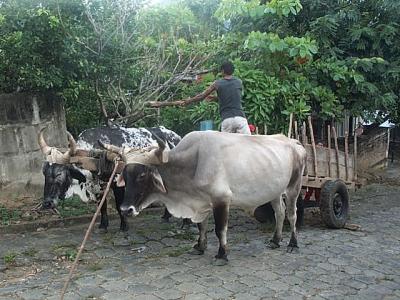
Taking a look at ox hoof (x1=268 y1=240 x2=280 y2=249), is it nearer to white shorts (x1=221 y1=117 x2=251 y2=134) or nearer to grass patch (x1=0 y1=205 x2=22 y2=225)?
white shorts (x1=221 y1=117 x2=251 y2=134)

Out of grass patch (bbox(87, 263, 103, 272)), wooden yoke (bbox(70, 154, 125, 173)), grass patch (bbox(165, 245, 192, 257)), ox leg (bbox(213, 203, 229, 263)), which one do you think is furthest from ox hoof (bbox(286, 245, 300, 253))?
wooden yoke (bbox(70, 154, 125, 173))

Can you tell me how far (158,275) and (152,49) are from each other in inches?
185

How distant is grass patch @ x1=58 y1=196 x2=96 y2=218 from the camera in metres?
7.71

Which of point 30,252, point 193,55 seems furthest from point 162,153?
point 193,55

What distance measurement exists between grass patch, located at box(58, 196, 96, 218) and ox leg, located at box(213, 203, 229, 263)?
2.81 m

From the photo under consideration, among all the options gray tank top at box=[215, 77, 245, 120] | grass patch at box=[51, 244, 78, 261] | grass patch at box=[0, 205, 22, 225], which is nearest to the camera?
grass patch at box=[51, 244, 78, 261]

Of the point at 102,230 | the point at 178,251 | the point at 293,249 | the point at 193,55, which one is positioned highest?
the point at 193,55

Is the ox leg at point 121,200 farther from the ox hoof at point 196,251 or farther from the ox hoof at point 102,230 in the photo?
the ox hoof at point 196,251

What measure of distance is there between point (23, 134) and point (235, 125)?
369 centimetres

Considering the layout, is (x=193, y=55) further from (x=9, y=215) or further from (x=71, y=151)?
(x=9, y=215)

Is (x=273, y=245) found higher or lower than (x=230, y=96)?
lower

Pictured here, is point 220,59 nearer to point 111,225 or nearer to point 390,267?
point 111,225

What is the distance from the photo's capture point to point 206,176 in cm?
569

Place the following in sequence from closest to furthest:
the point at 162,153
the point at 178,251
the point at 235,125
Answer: the point at 162,153 < the point at 178,251 < the point at 235,125
